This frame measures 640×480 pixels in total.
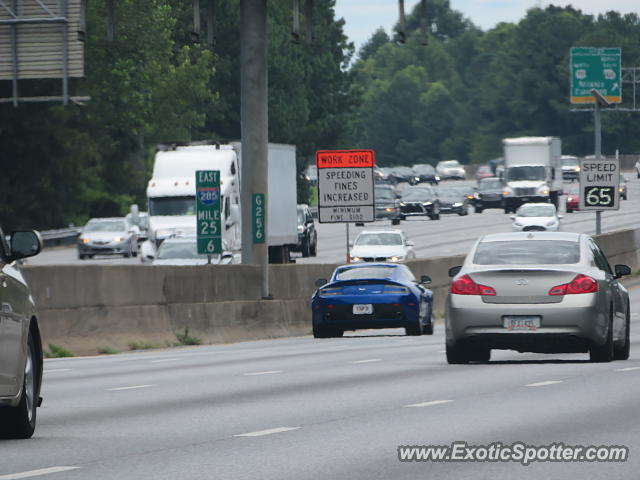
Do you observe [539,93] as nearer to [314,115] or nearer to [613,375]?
[314,115]

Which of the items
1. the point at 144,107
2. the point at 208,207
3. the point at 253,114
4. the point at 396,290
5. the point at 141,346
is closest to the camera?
the point at 141,346

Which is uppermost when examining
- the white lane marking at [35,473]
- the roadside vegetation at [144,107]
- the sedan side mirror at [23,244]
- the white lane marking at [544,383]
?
the roadside vegetation at [144,107]

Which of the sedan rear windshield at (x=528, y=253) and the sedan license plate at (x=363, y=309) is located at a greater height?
the sedan rear windshield at (x=528, y=253)

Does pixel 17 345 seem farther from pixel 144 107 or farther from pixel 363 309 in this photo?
pixel 144 107

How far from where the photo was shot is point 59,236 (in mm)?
77812

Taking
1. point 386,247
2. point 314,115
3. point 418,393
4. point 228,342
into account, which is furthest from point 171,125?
point 418,393

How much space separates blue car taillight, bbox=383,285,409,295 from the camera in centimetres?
2926

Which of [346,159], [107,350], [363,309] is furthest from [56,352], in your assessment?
[346,159]

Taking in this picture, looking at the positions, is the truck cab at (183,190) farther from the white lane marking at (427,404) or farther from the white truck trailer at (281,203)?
the white lane marking at (427,404)

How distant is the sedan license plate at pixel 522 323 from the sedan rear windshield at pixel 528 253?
26.8 inches

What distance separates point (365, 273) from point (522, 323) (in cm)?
1069

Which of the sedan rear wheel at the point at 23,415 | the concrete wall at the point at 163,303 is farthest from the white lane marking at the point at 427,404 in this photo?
the concrete wall at the point at 163,303

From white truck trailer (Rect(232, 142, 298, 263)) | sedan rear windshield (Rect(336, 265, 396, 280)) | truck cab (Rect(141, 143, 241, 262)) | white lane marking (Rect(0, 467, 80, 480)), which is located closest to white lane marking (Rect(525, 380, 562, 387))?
white lane marking (Rect(0, 467, 80, 480))

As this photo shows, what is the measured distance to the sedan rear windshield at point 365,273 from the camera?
29.7 metres
